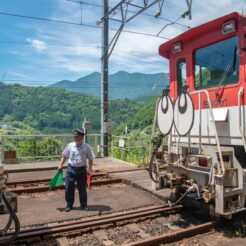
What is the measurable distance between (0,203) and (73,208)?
9.58 feet

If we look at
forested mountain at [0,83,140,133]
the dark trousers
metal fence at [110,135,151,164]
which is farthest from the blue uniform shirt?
forested mountain at [0,83,140,133]

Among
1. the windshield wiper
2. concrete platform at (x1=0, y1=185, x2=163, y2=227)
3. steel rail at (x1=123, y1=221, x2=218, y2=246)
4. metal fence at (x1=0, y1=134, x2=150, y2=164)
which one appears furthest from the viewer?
metal fence at (x1=0, y1=134, x2=150, y2=164)

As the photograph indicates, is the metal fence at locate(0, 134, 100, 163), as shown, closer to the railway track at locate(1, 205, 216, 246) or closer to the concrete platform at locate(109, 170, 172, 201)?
the concrete platform at locate(109, 170, 172, 201)

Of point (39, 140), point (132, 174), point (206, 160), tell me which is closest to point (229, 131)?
point (206, 160)

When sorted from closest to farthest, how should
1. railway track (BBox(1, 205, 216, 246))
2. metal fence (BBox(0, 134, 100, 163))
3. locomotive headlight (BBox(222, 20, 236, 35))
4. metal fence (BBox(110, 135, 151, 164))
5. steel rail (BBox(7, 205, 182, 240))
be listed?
railway track (BBox(1, 205, 216, 246))
steel rail (BBox(7, 205, 182, 240))
locomotive headlight (BBox(222, 20, 236, 35))
metal fence (BBox(0, 134, 100, 163))
metal fence (BBox(110, 135, 151, 164))

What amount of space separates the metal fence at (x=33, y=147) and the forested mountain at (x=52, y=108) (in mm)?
55461

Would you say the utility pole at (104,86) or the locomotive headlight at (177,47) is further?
the utility pole at (104,86)

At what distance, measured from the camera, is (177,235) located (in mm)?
5402

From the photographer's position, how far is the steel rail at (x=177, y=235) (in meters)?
5.07

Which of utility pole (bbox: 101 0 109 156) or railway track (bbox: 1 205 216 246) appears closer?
railway track (bbox: 1 205 216 246)

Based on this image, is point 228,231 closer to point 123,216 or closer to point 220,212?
point 220,212

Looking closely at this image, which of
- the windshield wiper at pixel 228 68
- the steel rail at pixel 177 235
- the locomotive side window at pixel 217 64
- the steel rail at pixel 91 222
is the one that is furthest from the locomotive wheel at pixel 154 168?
the windshield wiper at pixel 228 68

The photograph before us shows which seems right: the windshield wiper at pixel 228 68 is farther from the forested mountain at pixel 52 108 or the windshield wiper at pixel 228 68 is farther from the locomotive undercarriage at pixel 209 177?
the forested mountain at pixel 52 108

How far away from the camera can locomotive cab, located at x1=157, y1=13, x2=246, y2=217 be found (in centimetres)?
547
